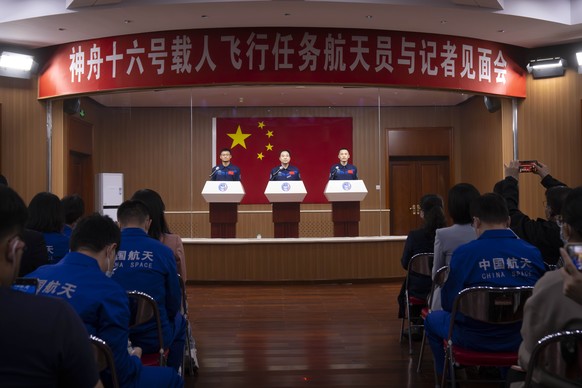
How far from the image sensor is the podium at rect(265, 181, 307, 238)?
7.64 m

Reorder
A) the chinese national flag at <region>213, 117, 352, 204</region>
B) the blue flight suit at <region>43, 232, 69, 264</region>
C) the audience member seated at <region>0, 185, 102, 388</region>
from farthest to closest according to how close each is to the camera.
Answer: the chinese national flag at <region>213, 117, 352, 204</region>, the blue flight suit at <region>43, 232, 69, 264</region>, the audience member seated at <region>0, 185, 102, 388</region>

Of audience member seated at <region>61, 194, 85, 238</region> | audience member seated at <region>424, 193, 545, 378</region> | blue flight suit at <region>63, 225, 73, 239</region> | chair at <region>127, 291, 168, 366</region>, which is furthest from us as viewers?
audience member seated at <region>61, 194, 85, 238</region>

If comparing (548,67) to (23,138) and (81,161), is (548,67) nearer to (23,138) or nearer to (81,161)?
(81,161)

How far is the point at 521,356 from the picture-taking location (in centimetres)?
164

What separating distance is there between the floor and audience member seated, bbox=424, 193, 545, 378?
0.95 metres

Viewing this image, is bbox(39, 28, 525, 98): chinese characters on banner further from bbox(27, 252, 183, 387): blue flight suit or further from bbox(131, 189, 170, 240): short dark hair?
bbox(27, 252, 183, 387): blue flight suit

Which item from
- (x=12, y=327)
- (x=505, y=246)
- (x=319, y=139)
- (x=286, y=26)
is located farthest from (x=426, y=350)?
(x=319, y=139)

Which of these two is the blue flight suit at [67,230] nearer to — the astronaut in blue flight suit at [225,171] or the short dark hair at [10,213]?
the short dark hair at [10,213]

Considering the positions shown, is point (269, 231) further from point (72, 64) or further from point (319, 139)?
point (72, 64)

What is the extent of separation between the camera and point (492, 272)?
2.45 m

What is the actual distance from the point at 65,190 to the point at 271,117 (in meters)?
2.97

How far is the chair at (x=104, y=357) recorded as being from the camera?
154cm

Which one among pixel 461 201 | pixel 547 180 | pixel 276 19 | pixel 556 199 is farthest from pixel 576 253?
pixel 276 19

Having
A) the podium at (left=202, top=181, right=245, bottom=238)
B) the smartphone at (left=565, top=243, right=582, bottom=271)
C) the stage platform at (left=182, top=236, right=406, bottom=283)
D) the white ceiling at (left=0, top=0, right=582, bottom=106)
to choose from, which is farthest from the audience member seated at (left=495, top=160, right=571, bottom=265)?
the podium at (left=202, top=181, right=245, bottom=238)
